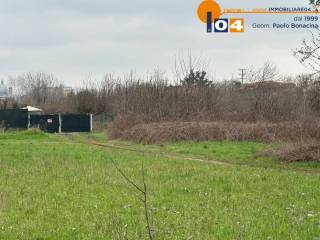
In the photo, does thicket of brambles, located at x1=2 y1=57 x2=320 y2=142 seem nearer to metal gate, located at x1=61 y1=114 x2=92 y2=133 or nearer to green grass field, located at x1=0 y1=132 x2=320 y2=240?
metal gate, located at x1=61 y1=114 x2=92 y2=133

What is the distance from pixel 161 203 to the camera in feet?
23.9

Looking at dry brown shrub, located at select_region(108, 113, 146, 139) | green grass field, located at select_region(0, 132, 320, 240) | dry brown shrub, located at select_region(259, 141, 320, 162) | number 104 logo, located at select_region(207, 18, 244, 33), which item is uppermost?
number 104 logo, located at select_region(207, 18, 244, 33)

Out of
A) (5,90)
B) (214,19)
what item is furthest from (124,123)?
(5,90)

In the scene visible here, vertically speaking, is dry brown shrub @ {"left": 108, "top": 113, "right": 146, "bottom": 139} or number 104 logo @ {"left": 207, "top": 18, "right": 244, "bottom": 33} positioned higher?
number 104 logo @ {"left": 207, "top": 18, "right": 244, "bottom": 33}

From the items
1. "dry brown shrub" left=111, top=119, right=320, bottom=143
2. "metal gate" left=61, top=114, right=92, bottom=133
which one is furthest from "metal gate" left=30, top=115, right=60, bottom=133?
"dry brown shrub" left=111, top=119, right=320, bottom=143

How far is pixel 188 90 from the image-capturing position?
98.9ft

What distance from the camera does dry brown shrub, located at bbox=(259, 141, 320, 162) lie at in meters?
14.4

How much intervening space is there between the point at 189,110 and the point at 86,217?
23467 mm

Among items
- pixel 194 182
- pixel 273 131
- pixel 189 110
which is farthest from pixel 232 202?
pixel 189 110

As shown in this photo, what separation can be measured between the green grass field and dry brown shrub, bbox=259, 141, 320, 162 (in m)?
1.98

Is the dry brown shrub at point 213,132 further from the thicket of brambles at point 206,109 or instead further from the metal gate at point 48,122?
the metal gate at point 48,122

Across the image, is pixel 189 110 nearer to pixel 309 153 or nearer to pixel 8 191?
pixel 309 153

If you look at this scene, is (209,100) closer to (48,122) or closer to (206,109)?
(206,109)

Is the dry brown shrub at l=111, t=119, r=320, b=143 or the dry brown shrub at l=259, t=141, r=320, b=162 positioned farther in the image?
the dry brown shrub at l=111, t=119, r=320, b=143
